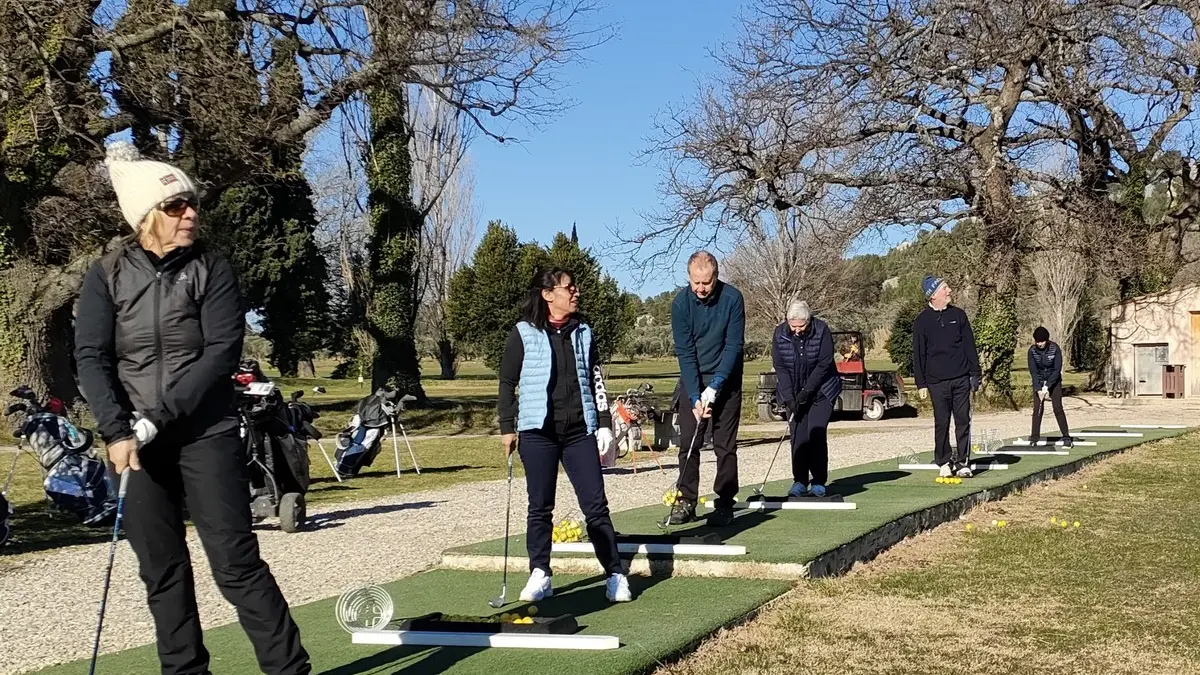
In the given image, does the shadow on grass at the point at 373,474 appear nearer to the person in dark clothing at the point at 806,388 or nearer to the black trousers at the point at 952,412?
the person in dark clothing at the point at 806,388

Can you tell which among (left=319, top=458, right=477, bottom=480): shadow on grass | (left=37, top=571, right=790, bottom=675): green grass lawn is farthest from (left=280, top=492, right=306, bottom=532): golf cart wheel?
(left=319, top=458, right=477, bottom=480): shadow on grass

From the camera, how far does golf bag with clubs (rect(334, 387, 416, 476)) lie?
1505 cm

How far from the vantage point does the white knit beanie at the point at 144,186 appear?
4.42 metres

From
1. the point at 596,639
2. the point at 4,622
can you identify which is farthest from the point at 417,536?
the point at 596,639

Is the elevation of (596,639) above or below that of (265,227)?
below

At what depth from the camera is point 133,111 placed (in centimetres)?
1938

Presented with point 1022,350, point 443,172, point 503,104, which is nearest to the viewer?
point 503,104

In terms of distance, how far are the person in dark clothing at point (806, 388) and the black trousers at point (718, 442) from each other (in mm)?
1948

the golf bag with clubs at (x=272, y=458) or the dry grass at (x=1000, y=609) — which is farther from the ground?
the golf bag with clubs at (x=272, y=458)

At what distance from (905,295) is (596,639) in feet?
270

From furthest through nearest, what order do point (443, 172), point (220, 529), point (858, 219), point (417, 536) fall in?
point (443, 172)
point (858, 219)
point (417, 536)
point (220, 529)

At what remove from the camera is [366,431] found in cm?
1527

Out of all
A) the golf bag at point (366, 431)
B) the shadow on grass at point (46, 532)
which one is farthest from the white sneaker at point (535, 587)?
the golf bag at point (366, 431)

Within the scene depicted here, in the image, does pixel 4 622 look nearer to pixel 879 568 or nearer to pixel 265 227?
pixel 879 568
